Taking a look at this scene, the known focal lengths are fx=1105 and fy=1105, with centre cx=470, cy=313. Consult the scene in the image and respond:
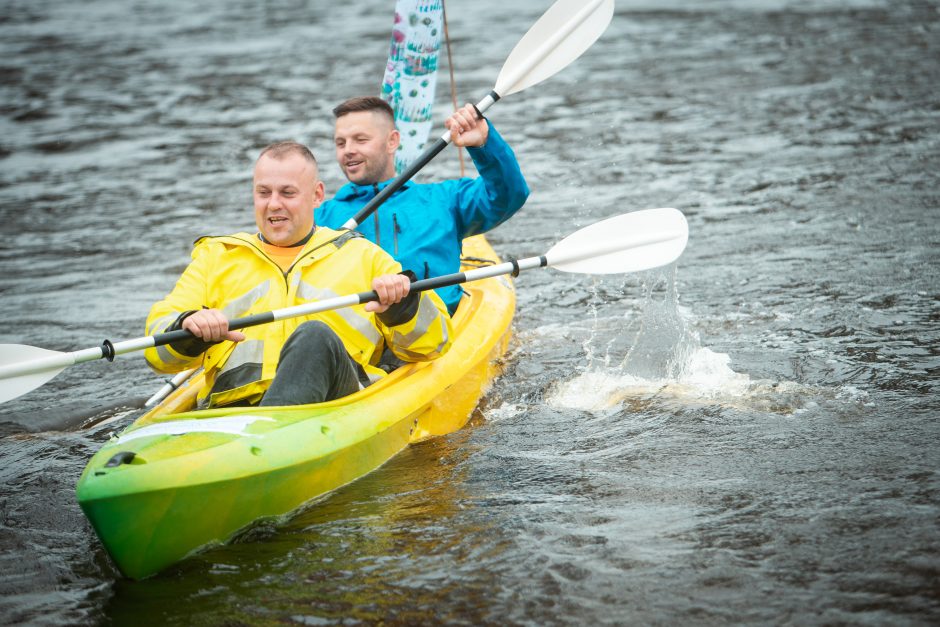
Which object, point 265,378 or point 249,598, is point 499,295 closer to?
point 265,378

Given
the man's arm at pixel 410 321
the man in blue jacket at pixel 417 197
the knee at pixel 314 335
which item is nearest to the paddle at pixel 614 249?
the man's arm at pixel 410 321

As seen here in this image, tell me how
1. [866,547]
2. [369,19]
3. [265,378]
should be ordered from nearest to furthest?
1. [866,547]
2. [265,378]
3. [369,19]

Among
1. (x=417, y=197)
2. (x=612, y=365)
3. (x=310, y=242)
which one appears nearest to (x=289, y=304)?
(x=310, y=242)

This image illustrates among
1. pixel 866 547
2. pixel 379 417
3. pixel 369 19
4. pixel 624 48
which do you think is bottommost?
pixel 866 547

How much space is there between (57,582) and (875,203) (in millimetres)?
6226

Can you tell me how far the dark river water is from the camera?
3.19 m

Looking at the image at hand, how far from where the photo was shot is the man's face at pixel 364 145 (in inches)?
193

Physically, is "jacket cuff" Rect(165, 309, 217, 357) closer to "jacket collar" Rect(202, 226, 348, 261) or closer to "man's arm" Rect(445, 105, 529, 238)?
"jacket collar" Rect(202, 226, 348, 261)

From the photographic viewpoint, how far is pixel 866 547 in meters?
3.23

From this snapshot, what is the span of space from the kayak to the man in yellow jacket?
0.49 feet

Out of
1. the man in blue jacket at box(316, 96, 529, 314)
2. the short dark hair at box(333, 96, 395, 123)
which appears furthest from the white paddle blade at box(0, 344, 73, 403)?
the short dark hair at box(333, 96, 395, 123)

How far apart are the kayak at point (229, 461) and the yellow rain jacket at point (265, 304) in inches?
8.3

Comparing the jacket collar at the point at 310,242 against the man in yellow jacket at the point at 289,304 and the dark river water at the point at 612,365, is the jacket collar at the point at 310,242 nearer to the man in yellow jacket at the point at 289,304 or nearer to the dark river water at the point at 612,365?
the man in yellow jacket at the point at 289,304

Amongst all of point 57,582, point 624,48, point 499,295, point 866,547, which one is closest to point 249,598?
point 57,582
